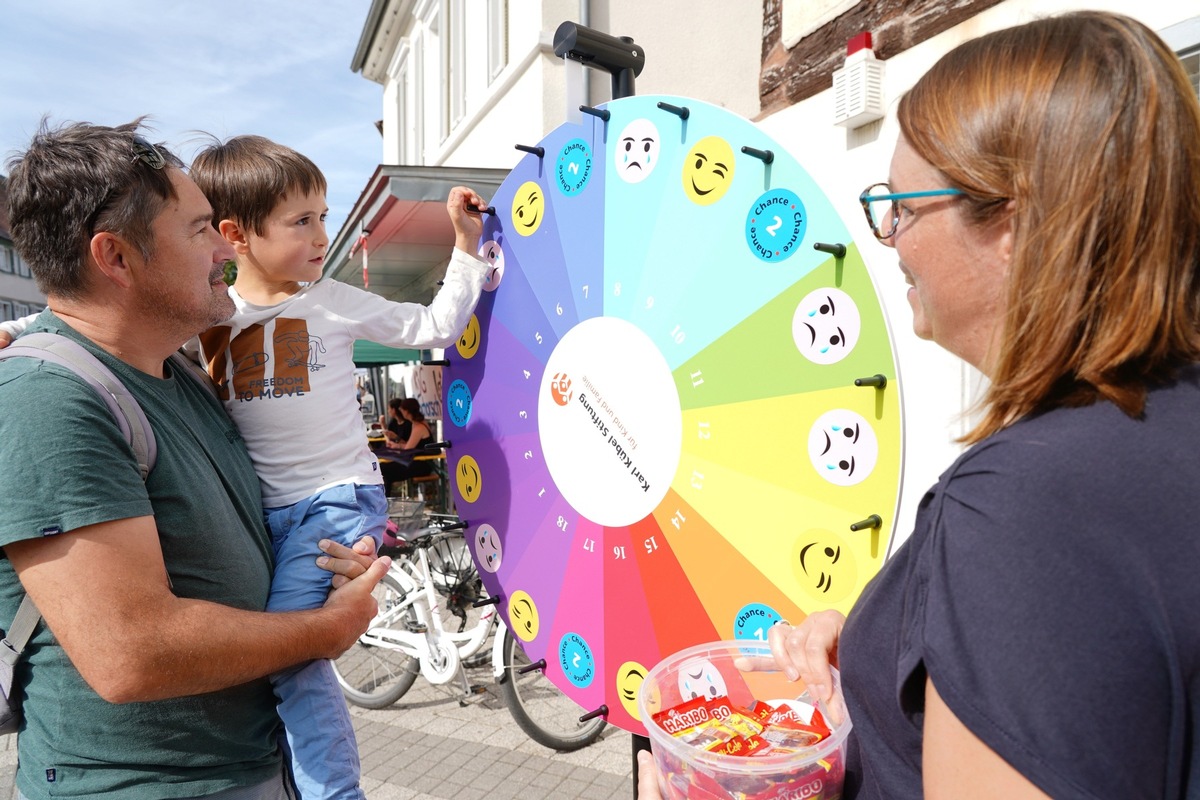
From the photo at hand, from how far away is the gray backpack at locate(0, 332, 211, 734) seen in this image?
50.8 inches

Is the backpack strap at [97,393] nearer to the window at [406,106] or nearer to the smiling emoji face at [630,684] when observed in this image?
the smiling emoji face at [630,684]

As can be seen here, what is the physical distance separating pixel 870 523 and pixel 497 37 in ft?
27.1

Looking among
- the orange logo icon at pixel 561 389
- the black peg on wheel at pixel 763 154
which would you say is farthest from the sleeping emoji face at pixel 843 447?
the orange logo icon at pixel 561 389

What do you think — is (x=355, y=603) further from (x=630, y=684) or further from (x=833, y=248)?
(x=833, y=248)

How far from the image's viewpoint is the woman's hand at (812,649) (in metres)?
1.22

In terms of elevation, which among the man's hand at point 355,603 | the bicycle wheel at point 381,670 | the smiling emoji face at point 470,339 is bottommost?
the bicycle wheel at point 381,670

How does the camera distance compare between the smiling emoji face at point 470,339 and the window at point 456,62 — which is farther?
the window at point 456,62

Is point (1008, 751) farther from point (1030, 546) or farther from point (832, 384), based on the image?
point (832, 384)

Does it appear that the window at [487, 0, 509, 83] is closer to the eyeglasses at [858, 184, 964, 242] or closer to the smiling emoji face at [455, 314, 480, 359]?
the smiling emoji face at [455, 314, 480, 359]

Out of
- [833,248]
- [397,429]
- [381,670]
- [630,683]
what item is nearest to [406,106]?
[397,429]

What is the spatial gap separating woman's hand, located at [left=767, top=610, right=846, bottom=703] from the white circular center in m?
0.39

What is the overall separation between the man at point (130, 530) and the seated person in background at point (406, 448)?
551 centimetres

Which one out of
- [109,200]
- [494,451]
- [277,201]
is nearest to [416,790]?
[494,451]

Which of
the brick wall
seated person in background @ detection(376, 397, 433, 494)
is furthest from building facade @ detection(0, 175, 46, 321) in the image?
the brick wall
